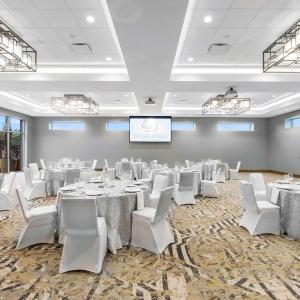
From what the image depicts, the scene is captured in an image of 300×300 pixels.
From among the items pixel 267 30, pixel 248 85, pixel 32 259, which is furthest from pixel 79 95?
pixel 32 259

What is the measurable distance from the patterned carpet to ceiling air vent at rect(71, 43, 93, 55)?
4.14 meters

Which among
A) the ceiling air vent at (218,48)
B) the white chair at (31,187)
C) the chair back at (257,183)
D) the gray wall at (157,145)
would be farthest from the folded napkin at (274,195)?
the gray wall at (157,145)

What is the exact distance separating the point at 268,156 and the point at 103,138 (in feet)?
34.2

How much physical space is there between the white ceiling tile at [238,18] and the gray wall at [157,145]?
12015 millimetres

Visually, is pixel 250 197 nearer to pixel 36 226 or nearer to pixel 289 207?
pixel 289 207

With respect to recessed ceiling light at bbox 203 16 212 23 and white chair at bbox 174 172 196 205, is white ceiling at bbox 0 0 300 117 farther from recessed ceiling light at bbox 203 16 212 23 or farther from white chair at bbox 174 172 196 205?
white chair at bbox 174 172 196 205

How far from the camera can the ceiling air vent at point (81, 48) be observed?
249 inches

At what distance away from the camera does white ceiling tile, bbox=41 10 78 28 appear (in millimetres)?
4887

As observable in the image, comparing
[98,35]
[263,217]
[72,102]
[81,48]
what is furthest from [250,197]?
[72,102]

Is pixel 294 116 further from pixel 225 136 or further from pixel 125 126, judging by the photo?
pixel 125 126

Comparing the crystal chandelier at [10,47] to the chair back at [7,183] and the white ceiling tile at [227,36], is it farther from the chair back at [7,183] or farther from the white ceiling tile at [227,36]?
the white ceiling tile at [227,36]

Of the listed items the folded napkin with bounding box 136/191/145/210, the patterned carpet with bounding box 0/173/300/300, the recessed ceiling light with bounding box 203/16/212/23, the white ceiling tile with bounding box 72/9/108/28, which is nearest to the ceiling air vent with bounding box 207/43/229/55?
the recessed ceiling light with bounding box 203/16/212/23

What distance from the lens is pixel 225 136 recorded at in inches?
682

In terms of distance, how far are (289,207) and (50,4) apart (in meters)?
5.25
